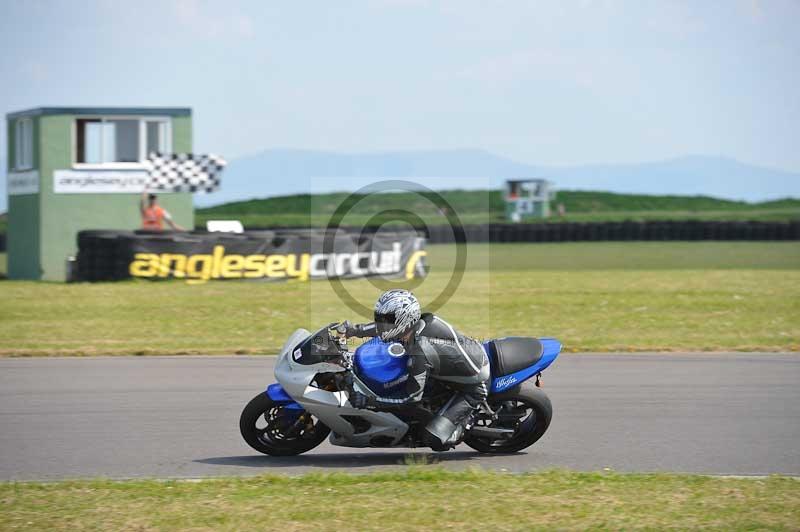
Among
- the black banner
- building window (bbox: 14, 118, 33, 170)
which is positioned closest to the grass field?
the black banner

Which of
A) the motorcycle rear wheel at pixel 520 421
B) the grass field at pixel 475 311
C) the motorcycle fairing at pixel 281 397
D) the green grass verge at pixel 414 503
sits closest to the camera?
the green grass verge at pixel 414 503


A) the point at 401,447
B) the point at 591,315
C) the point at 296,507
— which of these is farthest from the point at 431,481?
the point at 591,315

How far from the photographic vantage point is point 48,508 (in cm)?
551

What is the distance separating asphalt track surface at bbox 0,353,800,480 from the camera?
6.86 metres

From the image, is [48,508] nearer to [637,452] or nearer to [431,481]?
[431,481]

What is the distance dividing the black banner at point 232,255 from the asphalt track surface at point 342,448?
810 cm

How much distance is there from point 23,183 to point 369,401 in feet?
63.8

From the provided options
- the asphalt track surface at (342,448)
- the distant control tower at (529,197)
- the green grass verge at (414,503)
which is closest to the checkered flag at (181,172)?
the asphalt track surface at (342,448)

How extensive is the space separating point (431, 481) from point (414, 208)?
2320 centimetres

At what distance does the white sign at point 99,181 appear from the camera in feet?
77.8

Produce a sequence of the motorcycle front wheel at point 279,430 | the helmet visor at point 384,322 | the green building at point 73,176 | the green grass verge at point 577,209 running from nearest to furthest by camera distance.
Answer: the helmet visor at point 384,322 < the motorcycle front wheel at point 279,430 < the green building at point 73,176 < the green grass verge at point 577,209

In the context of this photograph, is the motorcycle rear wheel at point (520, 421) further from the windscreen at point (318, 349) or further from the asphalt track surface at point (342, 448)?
the windscreen at point (318, 349)

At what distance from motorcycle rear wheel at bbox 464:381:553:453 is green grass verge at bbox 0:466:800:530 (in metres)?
0.93

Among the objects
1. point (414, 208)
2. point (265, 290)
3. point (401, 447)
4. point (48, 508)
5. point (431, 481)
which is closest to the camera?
point (48, 508)
